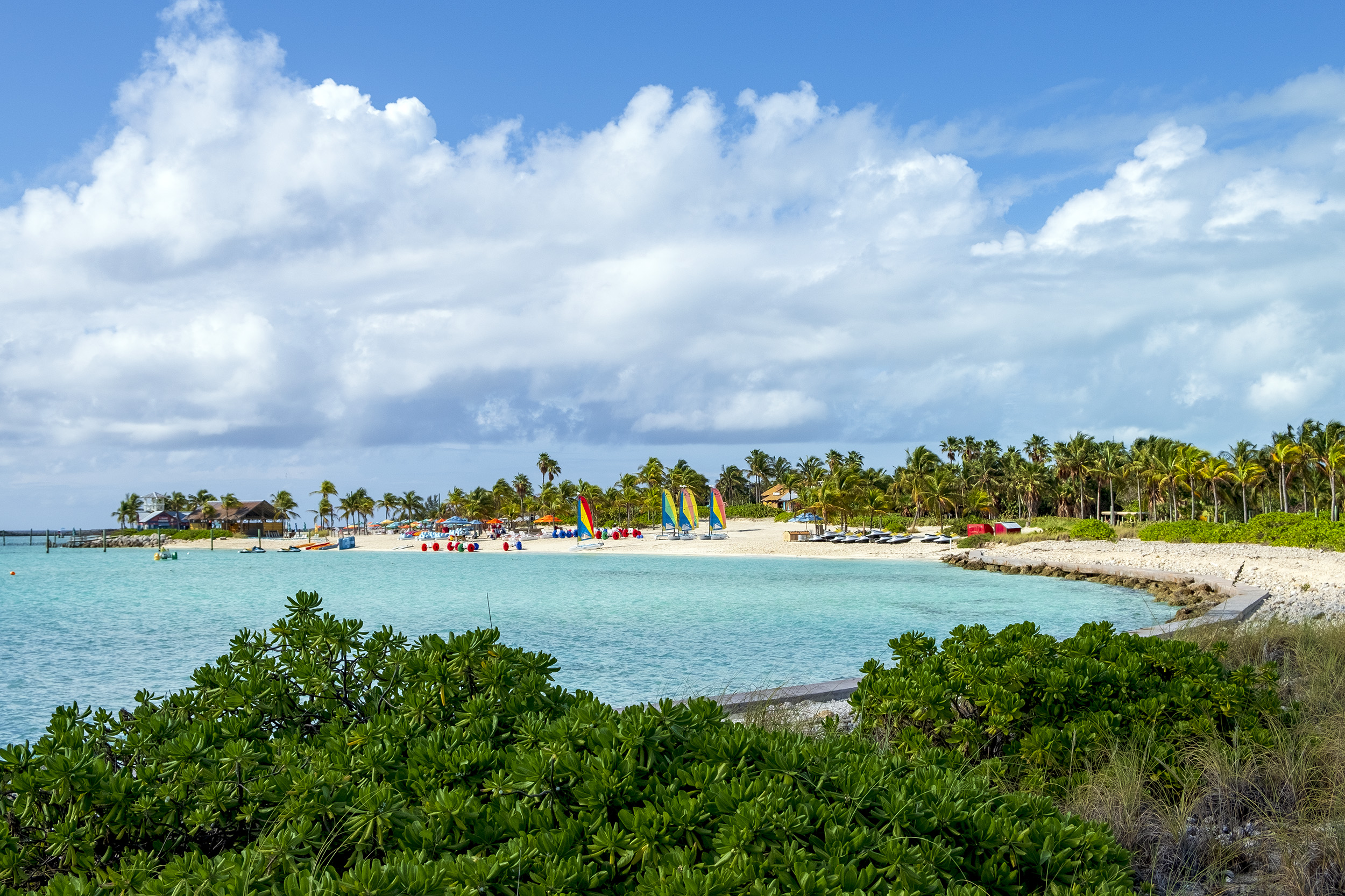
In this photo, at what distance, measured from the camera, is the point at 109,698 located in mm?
15297

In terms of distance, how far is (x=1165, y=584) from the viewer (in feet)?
90.1

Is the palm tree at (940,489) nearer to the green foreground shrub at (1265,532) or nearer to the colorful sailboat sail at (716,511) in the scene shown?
the colorful sailboat sail at (716,511)

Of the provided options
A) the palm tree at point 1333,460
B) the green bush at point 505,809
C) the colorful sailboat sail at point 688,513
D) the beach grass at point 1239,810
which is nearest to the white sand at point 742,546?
the colorful sailboat sail at point 688,513

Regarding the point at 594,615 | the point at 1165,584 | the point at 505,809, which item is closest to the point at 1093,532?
the point at 1165,584

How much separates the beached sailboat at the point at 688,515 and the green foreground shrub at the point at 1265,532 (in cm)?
3925

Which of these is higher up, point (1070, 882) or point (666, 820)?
point (666, 820)

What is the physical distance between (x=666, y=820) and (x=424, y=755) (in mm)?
993

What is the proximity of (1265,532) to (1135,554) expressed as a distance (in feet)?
23.8

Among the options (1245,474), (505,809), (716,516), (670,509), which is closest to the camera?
(505,809)

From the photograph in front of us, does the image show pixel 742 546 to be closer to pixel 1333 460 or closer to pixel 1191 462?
pixel 1191 462

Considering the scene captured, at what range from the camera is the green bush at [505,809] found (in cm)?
230

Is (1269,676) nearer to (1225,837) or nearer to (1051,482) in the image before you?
(1225,837)

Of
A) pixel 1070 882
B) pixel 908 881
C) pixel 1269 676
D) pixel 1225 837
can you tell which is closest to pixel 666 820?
pixel 908 881

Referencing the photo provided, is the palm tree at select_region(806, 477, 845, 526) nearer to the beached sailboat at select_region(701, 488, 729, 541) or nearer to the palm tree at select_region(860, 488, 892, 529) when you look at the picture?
the palm tree at select_region(860, 488, 892, 529)
